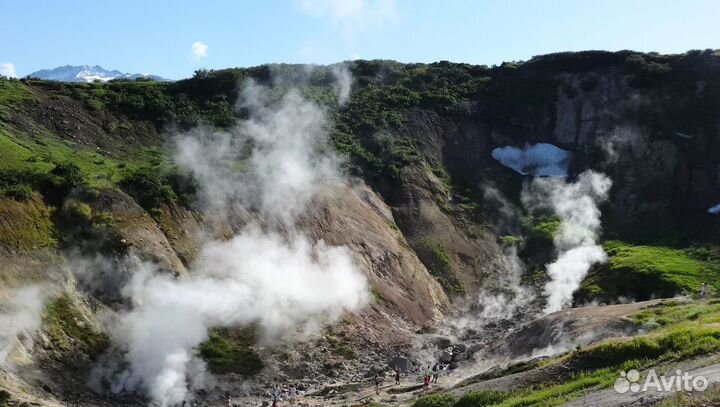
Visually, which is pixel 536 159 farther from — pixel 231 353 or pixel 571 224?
pixel 231 353

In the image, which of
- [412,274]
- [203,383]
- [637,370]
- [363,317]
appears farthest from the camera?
[412,274]

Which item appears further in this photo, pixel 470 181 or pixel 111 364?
pixel 470 181

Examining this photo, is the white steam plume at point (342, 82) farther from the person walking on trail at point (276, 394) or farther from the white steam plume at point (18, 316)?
the white steam plume at point (18, 316)

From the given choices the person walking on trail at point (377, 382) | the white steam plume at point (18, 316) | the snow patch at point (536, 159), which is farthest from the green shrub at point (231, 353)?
the snow patch at point (536, 159)

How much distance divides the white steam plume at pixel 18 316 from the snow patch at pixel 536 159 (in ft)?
167

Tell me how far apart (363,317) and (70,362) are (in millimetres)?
17038

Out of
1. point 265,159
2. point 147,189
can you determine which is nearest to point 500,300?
point 265,159

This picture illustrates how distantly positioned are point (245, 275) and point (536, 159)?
42848 mm

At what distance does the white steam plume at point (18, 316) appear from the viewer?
90.4 feet

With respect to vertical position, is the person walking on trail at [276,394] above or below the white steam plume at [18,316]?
below

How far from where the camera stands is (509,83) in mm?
81438

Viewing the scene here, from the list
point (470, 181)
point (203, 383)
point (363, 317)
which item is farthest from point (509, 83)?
point (203, 383)

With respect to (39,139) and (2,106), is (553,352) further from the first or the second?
(2,106)

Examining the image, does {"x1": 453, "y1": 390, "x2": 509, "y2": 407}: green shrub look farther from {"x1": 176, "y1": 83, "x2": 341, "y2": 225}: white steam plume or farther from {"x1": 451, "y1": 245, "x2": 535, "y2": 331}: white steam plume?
{"x1": 176, "y1": 83, "x2": 341, "y2": 225}: white steam plume
